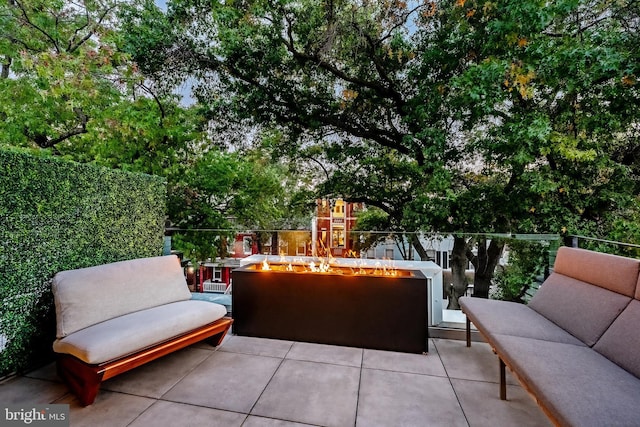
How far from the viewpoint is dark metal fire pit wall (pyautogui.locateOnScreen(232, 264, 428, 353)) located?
274 centimetres

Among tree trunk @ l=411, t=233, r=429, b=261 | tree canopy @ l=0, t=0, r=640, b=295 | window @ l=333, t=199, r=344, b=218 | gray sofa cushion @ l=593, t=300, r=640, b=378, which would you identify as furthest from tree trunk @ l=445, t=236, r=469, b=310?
window @ l=333, t=199, r=344, b=218

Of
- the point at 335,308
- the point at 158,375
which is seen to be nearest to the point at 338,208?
the point at 335,308

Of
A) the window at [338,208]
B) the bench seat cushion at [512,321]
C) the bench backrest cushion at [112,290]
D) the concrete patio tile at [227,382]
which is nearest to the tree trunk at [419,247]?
the bench seat cushion at [512,321]

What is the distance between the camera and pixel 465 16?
4.98 meters

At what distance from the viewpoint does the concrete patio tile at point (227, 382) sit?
205cm

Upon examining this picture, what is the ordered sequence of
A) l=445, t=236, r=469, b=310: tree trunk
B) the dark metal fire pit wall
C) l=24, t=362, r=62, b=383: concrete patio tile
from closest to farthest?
l=24, t=362, r=62, b=383: concrete patio tile < the dark metal fire pit wall < l=445, t=236, r=469, b=310: tree trunk

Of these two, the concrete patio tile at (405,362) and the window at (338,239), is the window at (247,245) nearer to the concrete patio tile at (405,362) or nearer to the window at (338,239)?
the window at (338,239)

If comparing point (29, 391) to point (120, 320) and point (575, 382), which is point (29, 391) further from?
point (575, 382)

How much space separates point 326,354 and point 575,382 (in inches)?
71.2

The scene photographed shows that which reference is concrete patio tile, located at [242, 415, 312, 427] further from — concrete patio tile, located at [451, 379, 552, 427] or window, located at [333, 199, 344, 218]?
window, located at [333, 199, 344, 218]

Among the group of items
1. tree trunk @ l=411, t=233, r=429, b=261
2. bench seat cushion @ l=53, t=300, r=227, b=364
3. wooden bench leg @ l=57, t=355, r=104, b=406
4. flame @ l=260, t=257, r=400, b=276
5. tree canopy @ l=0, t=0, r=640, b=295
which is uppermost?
tree canopy @ l=0, t=0, r=640, b=295

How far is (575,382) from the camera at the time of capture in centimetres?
139

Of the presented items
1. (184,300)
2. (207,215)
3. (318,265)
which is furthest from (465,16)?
(207,215)

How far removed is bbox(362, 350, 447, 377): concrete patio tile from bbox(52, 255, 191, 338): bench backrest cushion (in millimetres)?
1884
